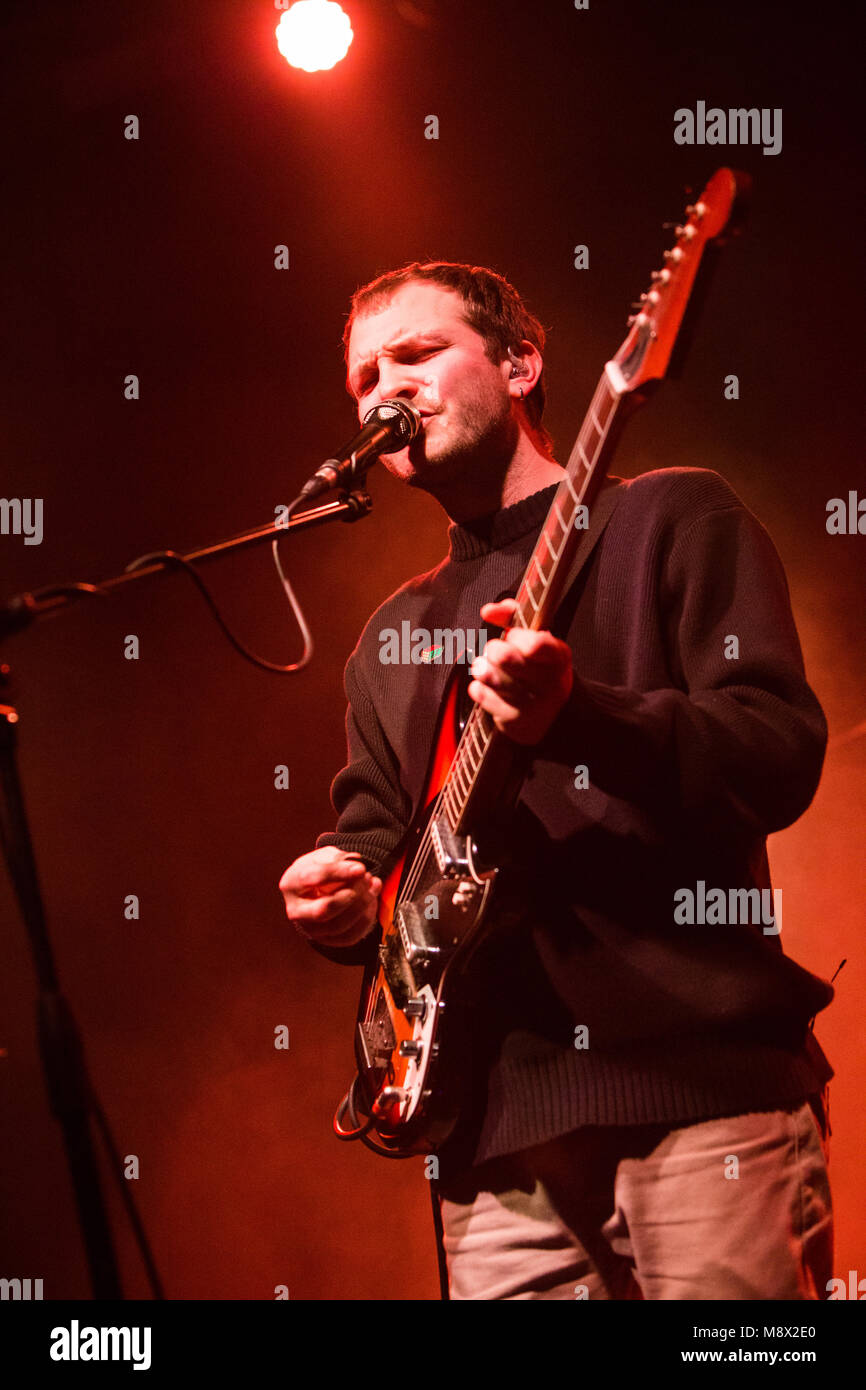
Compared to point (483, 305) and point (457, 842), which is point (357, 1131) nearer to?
point (457, 842)

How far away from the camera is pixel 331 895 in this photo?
5.60ft

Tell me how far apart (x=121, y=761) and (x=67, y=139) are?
5.41ft

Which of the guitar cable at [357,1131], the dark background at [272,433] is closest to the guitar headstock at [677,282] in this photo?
the guitar cable at [357,1131]

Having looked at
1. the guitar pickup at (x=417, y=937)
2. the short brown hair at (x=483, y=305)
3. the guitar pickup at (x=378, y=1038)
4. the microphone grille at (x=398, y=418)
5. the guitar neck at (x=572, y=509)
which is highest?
the short brown hair at (x=483, y=305)

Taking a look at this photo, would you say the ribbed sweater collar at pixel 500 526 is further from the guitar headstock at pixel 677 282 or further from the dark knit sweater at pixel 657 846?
the guitar headstock at pixel 677 282

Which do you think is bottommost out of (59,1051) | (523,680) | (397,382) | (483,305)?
(59,1051)

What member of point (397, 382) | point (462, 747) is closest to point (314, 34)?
point (397, 382)

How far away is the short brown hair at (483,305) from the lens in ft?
6.79

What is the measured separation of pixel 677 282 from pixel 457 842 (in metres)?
0.78

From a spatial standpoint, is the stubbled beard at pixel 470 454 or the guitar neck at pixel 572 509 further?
the stubbled beard at pixel 470 454

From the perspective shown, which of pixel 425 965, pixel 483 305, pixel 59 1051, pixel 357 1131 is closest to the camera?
pixel 59 1051

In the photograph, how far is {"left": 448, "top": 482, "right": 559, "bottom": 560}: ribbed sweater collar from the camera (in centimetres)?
192

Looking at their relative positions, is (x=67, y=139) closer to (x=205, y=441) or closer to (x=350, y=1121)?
(x=205, y=441)
